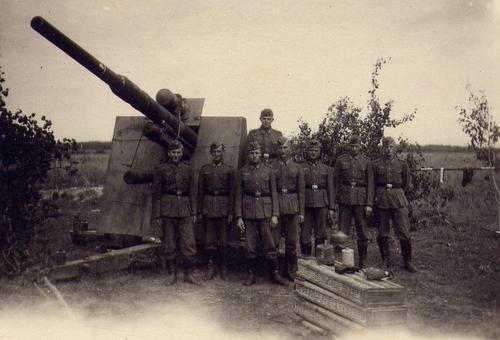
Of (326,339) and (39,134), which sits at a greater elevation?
(39,134)

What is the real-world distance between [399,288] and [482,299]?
6.67 ft

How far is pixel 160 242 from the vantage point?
22.8 ft

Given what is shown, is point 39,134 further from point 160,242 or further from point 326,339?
point 326,339

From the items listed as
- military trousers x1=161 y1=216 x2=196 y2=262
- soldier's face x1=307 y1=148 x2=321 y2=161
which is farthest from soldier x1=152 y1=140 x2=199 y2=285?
soldier's face x1=307 y1=148 x2=321 y2=161

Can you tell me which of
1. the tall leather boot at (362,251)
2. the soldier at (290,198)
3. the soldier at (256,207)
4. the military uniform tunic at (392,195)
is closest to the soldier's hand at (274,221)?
the soldier at (256,207)

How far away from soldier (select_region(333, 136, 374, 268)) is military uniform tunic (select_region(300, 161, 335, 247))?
24cm

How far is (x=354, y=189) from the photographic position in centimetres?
723

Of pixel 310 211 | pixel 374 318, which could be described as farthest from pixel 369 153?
pixel 374 318

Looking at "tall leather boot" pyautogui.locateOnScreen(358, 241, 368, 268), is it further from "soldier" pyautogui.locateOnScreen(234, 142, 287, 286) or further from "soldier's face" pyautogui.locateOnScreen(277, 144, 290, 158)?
"soldier's face" pyautogui.locateOnScreen(277, 144, 290, 158)

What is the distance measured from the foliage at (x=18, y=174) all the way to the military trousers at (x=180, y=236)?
4.48 ft

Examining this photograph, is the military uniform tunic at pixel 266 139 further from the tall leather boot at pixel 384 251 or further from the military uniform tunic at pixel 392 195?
→ the tall leather boot at pixel 384 251

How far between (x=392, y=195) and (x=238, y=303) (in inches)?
106

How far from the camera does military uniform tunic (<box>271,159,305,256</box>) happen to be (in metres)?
6.76

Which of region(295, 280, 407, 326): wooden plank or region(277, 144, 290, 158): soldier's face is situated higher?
region(277, 144, 290, 158): soldier's face
